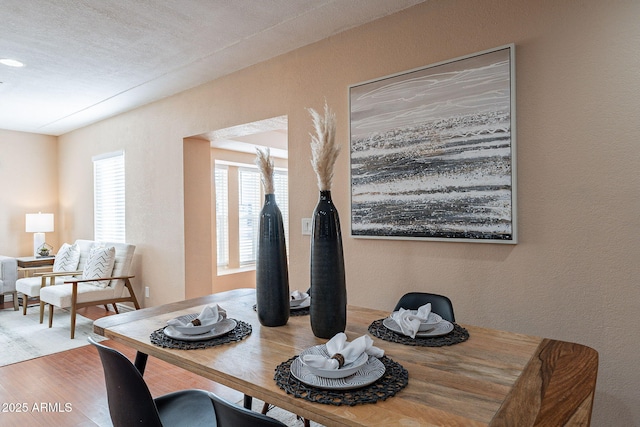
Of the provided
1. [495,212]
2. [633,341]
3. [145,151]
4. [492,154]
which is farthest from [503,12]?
[145,151]

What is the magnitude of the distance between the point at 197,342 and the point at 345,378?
0.58 m

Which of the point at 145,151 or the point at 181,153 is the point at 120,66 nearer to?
the point at 181,153

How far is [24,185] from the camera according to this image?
19.2ft

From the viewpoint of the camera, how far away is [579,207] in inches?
72.8

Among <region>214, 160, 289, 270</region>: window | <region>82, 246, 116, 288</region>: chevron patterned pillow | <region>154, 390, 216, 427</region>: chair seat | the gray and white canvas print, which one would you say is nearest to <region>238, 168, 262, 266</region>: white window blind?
<region>214, 160, 289, 270</region>: window

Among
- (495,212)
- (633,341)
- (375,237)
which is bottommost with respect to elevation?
(633,341)

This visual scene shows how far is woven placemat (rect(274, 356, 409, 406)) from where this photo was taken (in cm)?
94

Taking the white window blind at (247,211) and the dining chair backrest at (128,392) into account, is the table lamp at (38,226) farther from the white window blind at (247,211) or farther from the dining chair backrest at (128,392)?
the dining chair backrest at (128,392)

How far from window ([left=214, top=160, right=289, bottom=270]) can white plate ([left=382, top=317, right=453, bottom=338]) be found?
405 cm

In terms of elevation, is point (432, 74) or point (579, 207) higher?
point (432, 74)

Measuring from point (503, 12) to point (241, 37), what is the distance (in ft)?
5.62

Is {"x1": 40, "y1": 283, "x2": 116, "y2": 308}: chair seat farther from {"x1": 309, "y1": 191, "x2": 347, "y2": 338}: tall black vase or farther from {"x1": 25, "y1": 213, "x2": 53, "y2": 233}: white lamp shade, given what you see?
{"x1": 309, "y1": 191, "x2": 347, "y2": 338}: tall black vase

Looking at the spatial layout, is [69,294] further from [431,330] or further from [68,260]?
[431,330]

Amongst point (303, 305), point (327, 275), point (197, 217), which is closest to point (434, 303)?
point (303, 305)
